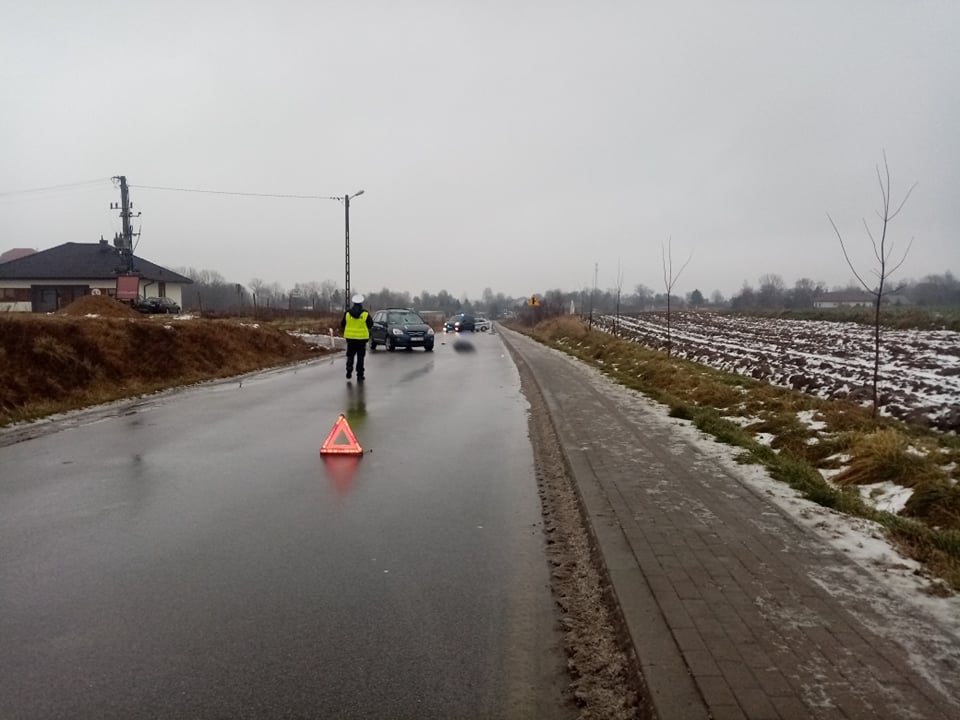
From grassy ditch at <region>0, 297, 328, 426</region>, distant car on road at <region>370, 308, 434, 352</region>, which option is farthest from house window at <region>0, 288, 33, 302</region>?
grassy ditch at <region>0, 297, 328, 426</region>

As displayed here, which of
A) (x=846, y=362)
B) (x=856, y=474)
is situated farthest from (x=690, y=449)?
(x=846, y=362)

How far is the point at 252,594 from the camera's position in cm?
458

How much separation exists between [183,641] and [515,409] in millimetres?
9852

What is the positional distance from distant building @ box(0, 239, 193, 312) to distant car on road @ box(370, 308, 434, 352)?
22761 millimetres

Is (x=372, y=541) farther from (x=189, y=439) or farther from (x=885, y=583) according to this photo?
(x=189, y=439)

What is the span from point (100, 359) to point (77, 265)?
133 feet

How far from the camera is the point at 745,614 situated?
4074 mm

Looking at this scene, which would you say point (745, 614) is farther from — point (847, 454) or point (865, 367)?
point (865, 367)

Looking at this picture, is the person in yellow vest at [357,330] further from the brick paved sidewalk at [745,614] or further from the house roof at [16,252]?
the house roof at [16,252]

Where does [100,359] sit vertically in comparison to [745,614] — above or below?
above

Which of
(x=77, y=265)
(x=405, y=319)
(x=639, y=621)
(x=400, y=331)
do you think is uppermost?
(x=77, y=265)

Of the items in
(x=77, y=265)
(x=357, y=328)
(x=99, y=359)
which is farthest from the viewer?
(x=77, y=265)

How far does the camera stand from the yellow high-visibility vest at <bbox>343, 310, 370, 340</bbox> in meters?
17.4

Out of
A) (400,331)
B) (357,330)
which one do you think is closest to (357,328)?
(357,330)
